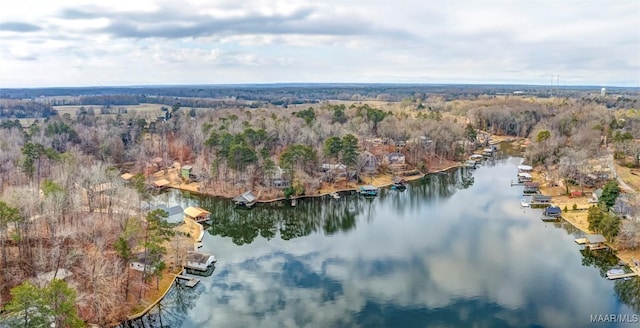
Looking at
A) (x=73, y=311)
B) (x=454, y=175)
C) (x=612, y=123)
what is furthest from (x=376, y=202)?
(x=612, y=123)

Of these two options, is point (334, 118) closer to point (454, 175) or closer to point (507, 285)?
point (454, 175)

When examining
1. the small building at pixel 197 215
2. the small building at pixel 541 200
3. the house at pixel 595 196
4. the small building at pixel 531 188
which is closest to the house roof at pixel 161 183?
the small building at pixel 197 215

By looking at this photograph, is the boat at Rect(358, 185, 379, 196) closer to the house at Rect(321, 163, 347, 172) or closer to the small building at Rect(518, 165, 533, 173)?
the house at Rect(321, 163, 347, 172)

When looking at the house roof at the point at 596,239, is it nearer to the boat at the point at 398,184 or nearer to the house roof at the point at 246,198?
the boat at the point at 398,184

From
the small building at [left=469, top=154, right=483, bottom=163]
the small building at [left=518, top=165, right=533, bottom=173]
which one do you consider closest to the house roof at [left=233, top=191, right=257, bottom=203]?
the small building at [left=518, top=165, right=533, bottom=173]

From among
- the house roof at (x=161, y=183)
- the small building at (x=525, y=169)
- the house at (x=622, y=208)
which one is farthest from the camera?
the small building at (x=525, y=169)

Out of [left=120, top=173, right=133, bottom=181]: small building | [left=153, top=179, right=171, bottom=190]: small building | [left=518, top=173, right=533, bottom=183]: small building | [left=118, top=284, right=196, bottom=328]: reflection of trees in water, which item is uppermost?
[left=120, top=173, right=133, bottom=181]: small building
